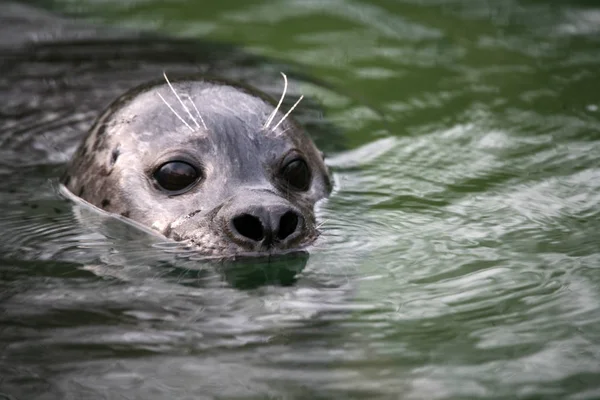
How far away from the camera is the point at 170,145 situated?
4566 millimetres

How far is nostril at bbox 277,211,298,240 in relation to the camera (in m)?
4.02

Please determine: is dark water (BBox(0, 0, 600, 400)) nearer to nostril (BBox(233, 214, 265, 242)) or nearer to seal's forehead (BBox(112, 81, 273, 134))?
nostril (BBox(233, 214, 265, 242))

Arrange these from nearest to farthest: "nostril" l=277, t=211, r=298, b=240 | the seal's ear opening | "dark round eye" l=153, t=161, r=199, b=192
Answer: the seal's ear opening
"nostril" l=277, t=211, r=298, b=240
"dark round eye" l=153, t=161, r=199, b=192

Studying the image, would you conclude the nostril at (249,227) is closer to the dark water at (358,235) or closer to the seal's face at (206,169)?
the seal's face at (206,169)

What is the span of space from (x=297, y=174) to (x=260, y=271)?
826 mm

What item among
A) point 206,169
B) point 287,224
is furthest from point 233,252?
point 206,169

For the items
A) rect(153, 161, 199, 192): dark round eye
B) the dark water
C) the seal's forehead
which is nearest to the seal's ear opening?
the dark water

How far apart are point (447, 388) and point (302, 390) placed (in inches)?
17.1

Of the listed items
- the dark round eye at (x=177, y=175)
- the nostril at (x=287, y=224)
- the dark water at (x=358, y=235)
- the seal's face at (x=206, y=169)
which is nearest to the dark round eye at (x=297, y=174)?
the seal's face at (x=206, y=169)

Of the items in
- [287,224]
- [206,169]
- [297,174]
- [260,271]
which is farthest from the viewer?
[297,174]

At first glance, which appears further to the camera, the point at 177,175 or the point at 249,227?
the point at 177,175

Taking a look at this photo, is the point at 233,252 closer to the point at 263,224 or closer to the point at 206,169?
the point at 263,224

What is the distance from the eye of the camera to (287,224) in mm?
4059

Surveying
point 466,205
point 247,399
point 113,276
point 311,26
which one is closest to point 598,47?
point 311,26
